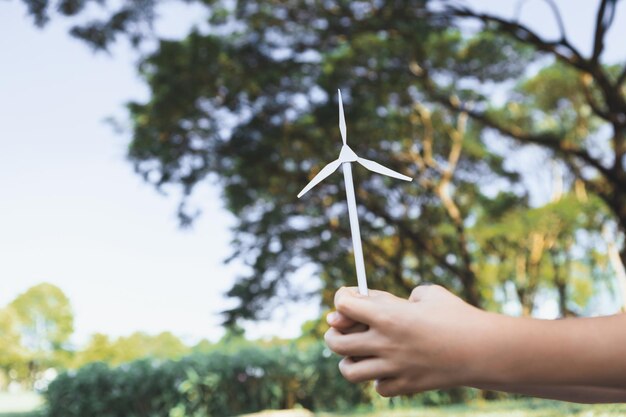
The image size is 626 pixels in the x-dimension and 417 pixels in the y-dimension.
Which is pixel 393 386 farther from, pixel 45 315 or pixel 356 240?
pixel 45 315

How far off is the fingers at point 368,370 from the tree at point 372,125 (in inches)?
320

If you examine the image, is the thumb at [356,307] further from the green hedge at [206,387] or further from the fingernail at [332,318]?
the green hedge at [206,387]

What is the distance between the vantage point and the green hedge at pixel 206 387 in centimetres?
1278

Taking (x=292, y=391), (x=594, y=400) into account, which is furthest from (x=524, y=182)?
(x=594, y=400)

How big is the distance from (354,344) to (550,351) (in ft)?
1.10

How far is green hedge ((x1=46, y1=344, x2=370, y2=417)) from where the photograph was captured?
12781mm

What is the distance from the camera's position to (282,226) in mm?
14773

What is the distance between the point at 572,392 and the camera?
124 centimetres

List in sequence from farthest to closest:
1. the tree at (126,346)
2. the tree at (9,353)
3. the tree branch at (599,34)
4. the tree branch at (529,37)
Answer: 1. the tree at (126,346)
2. the tree at (9,353)
3. the tree branch at (529,37)
4. the tree branch at (599,34)

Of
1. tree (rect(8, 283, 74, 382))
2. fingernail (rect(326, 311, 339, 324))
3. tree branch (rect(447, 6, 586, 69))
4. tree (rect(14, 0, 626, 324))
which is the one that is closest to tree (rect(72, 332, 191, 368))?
tree (rect(8, 283, 74, 382))

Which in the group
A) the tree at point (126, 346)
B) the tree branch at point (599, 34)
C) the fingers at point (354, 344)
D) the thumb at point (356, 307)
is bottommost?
the tree at point (126, 346)

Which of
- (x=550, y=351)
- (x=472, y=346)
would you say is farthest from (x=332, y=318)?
(x=550, y=351)

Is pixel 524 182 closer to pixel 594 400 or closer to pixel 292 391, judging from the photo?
pixel 292 391

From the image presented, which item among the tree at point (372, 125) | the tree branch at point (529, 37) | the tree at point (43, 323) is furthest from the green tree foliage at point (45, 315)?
the tree branch at point (529, 37)
